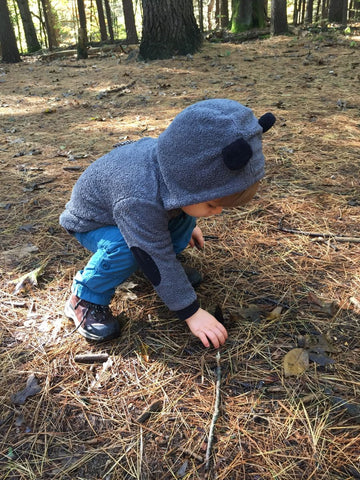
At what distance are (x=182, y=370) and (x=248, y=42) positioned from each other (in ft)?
29.5

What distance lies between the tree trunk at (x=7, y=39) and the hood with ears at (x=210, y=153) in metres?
11.6

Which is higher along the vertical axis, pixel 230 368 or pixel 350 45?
pixel 350 45

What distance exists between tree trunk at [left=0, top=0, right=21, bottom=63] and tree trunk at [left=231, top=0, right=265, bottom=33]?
642 centimetres

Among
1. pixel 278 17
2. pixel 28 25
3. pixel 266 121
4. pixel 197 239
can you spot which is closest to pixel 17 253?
pixel 197 239

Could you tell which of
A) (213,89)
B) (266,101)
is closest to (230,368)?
(266,101)

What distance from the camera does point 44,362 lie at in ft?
4.95

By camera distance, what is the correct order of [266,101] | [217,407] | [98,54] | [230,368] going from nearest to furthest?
1. [217,407]
2. [230,368]
3. [266,101]
4. [98,54]

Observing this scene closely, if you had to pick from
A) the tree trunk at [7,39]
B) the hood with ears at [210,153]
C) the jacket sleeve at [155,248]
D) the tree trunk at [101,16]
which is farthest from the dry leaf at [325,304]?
the tree trunk at [101,16]

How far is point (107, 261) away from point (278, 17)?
9.02 metres

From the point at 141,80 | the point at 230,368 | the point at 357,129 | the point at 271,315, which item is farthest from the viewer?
the point at 141,80

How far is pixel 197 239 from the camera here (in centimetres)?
201

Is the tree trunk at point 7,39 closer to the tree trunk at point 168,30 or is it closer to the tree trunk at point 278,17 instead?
the tree trunk at point 168,30

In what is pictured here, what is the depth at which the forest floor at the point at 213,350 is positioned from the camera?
3.87ft

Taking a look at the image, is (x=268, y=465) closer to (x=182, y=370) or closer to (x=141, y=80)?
(x=182, y=370)
